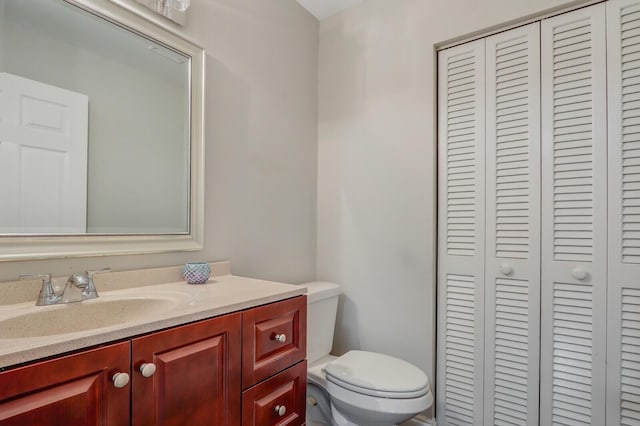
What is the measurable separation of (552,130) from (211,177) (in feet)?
4.93

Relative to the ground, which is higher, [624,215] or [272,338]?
[624,215]

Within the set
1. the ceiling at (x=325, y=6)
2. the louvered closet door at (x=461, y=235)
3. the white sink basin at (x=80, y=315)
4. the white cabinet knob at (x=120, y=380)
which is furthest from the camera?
the ceiling at (x=325, y=6)

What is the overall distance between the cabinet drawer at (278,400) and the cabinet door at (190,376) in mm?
51

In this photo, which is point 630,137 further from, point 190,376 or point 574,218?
point 190,376

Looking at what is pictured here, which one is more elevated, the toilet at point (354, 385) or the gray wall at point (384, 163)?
the gray wall at point (384, 163)

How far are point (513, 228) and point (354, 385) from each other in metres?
0.99

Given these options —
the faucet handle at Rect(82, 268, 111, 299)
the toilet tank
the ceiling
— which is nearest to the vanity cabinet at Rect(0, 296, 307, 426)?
the faucet handle at Rect(82, 268, 111, 299)

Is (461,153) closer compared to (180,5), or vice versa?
(180,5)

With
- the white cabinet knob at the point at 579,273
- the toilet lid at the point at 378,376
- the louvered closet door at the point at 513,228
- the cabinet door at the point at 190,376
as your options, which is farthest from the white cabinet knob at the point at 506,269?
the cabinet door at the point at 190,376

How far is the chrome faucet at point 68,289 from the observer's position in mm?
929

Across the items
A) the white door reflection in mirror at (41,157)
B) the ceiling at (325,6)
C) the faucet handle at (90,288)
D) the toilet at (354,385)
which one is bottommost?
the toilet at (354,385)

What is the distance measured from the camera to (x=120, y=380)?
0.70m

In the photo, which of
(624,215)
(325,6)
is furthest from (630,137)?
(325,6)

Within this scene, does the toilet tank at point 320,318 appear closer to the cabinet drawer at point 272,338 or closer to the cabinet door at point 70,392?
the cabinet drawer at point 272,338
